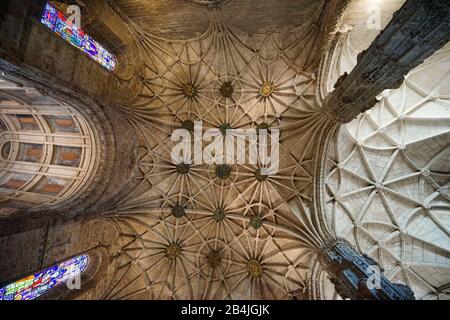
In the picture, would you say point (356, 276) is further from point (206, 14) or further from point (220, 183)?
point (206, 14)

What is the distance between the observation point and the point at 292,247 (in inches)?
559

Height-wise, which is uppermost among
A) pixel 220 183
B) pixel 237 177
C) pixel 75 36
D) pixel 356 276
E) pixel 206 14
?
pixel 206 14

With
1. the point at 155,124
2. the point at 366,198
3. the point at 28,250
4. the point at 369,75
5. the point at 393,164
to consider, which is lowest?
the point at 28,250

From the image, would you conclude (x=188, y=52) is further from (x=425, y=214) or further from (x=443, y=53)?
(x=425, y=214)

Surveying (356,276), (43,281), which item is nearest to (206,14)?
(356,276)

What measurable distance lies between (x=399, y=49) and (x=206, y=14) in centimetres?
918

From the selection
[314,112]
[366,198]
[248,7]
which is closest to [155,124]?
[248,7]

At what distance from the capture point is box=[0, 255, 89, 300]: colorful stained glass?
8.97 m

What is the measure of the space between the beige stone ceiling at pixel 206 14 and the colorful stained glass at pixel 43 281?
12.2 m

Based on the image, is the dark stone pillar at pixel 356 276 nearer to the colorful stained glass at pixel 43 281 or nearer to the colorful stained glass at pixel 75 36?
the colorful stained glass at pixel 43 281

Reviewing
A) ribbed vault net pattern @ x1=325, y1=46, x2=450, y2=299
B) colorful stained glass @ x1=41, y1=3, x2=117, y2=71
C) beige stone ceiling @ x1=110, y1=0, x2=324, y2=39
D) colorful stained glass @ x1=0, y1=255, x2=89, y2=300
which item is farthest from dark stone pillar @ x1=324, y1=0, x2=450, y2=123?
colorful stained glass @ x1=0, y1=255, x2=89, y2=300

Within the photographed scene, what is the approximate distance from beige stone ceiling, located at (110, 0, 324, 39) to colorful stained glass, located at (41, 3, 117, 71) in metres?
2.11

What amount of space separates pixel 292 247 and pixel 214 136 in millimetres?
8126

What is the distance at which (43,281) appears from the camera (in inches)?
401
